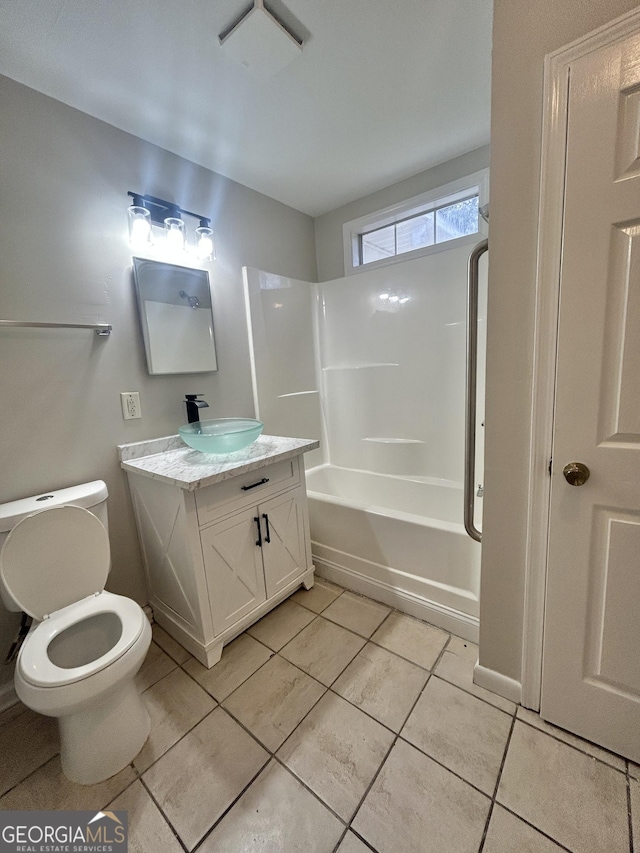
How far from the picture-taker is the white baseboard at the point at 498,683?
1.25m

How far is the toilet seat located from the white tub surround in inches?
10.7

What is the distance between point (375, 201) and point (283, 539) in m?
2.28

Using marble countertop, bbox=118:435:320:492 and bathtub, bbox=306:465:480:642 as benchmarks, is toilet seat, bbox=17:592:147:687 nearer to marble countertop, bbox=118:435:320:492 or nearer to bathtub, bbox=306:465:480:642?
marble countertop, bbox=118:435:320:492

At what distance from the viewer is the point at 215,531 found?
145cm

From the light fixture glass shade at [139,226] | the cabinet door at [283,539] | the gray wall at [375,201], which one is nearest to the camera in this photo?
the light fixture glass shade at [139,226]

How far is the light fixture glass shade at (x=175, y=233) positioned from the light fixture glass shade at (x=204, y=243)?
8 centimetres

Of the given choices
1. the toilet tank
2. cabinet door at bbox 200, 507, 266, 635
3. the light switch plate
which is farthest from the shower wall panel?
the toilet tank

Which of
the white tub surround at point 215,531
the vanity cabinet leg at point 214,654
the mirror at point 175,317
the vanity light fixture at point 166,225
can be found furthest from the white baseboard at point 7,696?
the vanity light fixture at point 166,225

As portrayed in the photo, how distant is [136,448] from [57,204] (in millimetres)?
1076

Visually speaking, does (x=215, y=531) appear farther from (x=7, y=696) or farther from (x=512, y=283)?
(x=512, y=283)

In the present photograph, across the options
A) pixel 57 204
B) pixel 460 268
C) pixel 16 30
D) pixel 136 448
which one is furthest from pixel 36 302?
pixel 460 268

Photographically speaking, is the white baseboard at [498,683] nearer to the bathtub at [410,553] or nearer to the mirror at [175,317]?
the bathtub at [410,553]

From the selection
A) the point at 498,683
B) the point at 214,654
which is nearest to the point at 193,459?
the point at 214,654

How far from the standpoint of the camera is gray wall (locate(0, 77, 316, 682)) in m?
1.33
